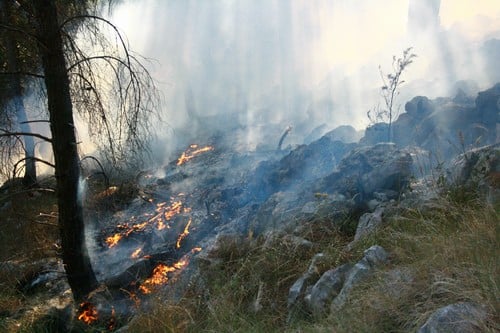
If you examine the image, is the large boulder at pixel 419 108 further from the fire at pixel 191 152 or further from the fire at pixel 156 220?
the fire at pixel 156 220

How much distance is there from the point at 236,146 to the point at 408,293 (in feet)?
42.7

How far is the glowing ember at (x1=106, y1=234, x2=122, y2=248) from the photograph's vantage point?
27.9ft

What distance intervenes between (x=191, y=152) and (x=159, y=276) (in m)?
9.27

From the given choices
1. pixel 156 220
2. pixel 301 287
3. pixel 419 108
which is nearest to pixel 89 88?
pixel 301 287

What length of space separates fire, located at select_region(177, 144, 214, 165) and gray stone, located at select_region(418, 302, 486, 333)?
1268 centimetres

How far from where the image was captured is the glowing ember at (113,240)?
8519mm

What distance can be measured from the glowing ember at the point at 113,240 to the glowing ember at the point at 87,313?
3201 mm

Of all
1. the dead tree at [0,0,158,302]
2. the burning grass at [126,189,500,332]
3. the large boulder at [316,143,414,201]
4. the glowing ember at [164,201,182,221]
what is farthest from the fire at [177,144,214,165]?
the burning grass at [126,189,500,332]

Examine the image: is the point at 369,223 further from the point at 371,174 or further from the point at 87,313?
the point at 87,313

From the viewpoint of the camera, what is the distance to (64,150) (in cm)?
506

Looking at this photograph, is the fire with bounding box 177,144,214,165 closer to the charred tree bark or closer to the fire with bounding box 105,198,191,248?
the fire with bounding box 105,198,191,248

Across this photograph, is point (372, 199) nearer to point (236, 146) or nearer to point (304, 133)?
point (236, 146)

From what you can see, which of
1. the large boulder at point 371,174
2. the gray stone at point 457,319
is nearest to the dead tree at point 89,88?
the large boulder at point 371,174

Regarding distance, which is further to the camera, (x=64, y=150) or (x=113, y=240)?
(x=113, y=240)
